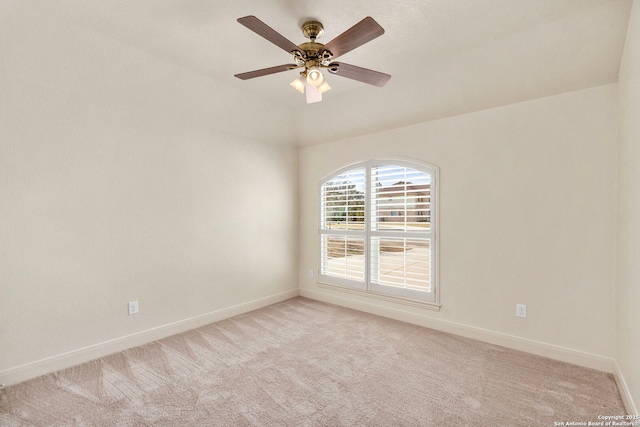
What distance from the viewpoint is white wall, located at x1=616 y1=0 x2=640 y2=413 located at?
1.77 meters

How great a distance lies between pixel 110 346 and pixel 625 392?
407 cm

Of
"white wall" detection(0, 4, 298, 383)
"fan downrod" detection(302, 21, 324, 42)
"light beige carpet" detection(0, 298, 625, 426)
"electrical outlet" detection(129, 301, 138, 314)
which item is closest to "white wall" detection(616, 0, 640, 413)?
"light beige carpet" detection(0, 298, 625, 426)

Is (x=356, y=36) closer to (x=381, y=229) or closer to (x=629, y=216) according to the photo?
(x=629, y=216)

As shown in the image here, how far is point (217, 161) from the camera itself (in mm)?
3758

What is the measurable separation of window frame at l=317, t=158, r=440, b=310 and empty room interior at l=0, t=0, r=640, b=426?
25 mm

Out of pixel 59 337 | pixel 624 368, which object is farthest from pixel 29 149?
pixel 624 368

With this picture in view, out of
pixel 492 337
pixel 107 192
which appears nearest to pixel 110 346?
pixel 107 192

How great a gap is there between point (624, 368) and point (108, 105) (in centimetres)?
461

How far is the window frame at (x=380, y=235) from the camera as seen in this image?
3.45 metres

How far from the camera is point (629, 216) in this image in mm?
1988

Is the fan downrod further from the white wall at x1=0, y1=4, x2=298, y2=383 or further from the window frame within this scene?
the window frame

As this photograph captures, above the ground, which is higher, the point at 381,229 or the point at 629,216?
the point at 629,216

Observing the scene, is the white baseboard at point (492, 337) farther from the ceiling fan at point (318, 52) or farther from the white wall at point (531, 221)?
the ceiling fan at point (318, 52)

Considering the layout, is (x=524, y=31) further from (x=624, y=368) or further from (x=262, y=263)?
(x=262, y=263)
